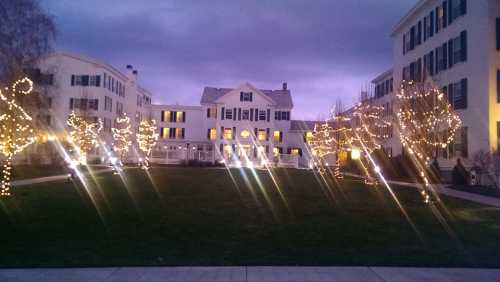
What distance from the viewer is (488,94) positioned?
23906mm

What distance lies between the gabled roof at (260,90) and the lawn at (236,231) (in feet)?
144

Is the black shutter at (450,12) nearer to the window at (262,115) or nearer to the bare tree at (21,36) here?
the bare tree at (21,36)

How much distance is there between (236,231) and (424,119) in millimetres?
14449

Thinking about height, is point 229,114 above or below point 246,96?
below

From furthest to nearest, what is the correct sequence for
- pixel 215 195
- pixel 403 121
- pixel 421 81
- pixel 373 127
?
pixel 373 127 < pixel 421 81 < pixel 403 121 < pixel 215 195

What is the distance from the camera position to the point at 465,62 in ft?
84.1

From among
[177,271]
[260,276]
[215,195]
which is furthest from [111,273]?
[215,195]

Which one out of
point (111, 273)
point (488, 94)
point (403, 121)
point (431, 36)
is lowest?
point (111, 273)

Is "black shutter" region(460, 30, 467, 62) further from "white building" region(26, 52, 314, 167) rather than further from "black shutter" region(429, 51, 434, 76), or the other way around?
"white building" region(26, 52, 314, 167)

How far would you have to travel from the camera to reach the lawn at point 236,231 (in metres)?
7.87

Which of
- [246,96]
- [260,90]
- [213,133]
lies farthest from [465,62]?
[213,133]

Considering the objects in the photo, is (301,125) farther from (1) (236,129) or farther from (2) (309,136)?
(1) (236,129)

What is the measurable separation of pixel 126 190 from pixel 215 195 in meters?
3.88

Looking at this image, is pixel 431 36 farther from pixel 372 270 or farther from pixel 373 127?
pixel 372 270
